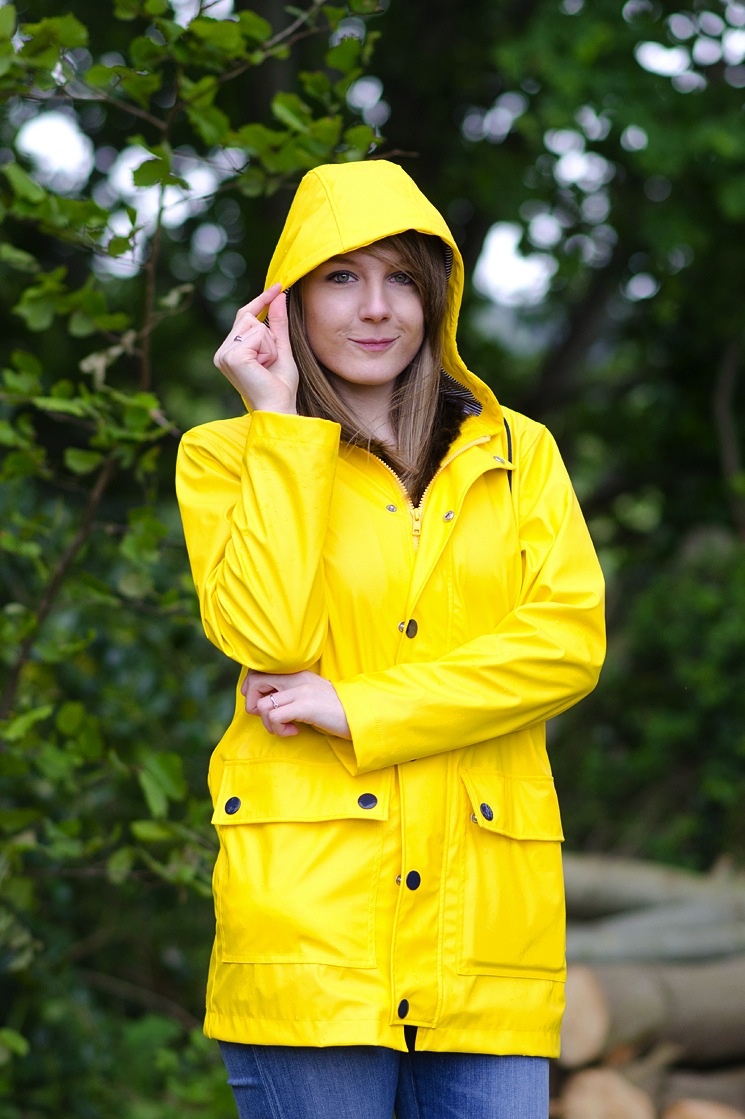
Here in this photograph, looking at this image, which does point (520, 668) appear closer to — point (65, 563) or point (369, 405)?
point (369, 405)

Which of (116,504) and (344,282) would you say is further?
(116,504)

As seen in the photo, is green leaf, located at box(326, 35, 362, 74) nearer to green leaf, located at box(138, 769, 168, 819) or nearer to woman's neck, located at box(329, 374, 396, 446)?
woman's neck, located at box(329, 374, 396, 446)

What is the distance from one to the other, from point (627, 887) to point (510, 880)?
4.13m

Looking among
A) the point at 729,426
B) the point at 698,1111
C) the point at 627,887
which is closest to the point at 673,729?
the point at 627,887

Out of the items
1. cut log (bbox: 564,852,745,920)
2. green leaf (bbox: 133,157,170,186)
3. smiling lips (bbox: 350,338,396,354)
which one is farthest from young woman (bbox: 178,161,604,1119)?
cut log (bbox: 564,852,745,920)

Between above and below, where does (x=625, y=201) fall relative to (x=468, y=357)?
above

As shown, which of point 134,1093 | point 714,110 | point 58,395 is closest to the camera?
point 58,395

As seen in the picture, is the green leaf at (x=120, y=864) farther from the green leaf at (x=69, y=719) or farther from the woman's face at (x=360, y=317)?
the woman's face at (x=360, y=317)

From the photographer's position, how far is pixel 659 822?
7168 millimetres

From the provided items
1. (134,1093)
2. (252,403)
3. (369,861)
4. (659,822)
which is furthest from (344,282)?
(659,822)

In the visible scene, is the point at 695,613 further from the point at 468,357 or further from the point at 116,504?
the point at 116,504

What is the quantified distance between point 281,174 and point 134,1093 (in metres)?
3.26

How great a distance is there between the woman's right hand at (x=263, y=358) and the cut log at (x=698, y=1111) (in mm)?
2923

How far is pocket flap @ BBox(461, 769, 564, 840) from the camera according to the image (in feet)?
6.64
